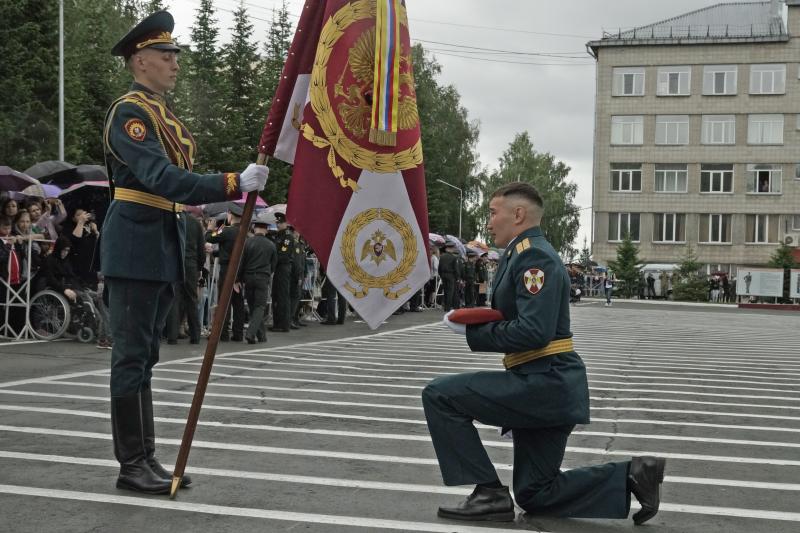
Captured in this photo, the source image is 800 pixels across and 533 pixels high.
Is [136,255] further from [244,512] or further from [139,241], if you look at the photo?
[244,512]

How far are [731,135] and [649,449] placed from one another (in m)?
64.4

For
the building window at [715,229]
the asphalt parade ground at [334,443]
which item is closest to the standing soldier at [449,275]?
the asphalt parade ground at [334,443]

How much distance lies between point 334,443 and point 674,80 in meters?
65.0

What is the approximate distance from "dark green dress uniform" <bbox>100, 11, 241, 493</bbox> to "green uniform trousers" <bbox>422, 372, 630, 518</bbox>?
4.75ft

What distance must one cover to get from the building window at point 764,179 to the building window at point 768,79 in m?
5.00

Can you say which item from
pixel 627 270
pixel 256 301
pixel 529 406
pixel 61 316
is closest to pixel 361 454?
→ pixel 529 406

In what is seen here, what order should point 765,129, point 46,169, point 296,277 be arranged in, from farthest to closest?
point 765,129 → point 296,277 → point 46,169

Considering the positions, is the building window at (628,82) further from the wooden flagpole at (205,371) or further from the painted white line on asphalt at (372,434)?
the wooden flagpole at (205,371)

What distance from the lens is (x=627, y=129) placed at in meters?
68.2

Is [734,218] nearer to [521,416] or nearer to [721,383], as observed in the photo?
[721,383]

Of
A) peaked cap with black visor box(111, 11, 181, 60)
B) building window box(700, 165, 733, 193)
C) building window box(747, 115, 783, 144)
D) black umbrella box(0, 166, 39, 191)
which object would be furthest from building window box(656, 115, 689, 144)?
peaked cap with black visor box(111, 11, 181, 60)

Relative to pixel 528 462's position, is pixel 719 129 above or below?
above

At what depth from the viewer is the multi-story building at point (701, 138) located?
6594cm

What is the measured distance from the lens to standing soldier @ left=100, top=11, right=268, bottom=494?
508 cm
